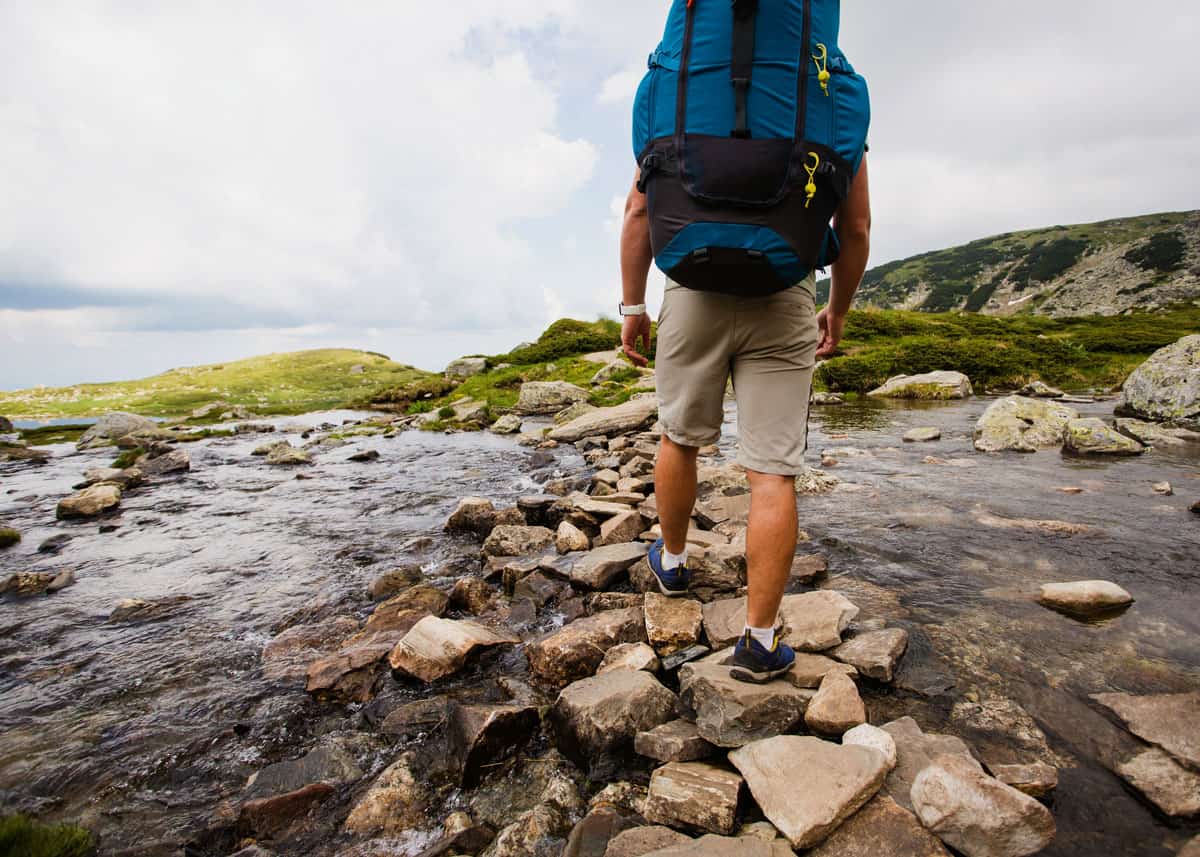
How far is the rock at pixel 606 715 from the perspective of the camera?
2789 millimetres

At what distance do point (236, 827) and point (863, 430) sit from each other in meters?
13.3

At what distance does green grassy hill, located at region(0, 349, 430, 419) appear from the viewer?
45.2m

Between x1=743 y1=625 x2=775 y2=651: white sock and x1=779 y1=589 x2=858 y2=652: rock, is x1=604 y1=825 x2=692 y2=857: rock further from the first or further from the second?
x1=779 y1=589 x2=858 y2=652: rock

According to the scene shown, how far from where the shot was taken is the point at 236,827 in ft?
8.61

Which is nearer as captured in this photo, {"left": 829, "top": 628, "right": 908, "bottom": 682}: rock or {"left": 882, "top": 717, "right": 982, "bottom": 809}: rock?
{"left": 882, "top": 717, "right": 982, "bottom": 809}: rock

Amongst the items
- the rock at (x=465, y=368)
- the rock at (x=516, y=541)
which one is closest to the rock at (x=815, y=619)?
the rock at (x=516, y=541)

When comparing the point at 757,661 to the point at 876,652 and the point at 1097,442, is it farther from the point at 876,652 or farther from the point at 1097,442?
the point at 1097,442

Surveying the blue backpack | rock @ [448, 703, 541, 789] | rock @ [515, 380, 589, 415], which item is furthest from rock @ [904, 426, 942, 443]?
rock @ [515, 380, 589, 415]

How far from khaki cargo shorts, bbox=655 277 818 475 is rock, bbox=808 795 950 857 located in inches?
62.7

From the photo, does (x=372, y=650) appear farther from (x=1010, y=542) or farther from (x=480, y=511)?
(x=1010, y=542)

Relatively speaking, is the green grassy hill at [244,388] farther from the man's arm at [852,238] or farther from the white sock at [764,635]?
the white sock at [764,635]

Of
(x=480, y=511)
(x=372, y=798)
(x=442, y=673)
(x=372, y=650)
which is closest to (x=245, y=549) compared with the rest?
(x=480, y=511)

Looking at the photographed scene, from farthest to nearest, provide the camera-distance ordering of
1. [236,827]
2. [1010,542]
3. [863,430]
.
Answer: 1. [863,430]
2. [1010,542]
3. [236,827]

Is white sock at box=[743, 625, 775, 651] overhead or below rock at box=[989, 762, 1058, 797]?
overhead
